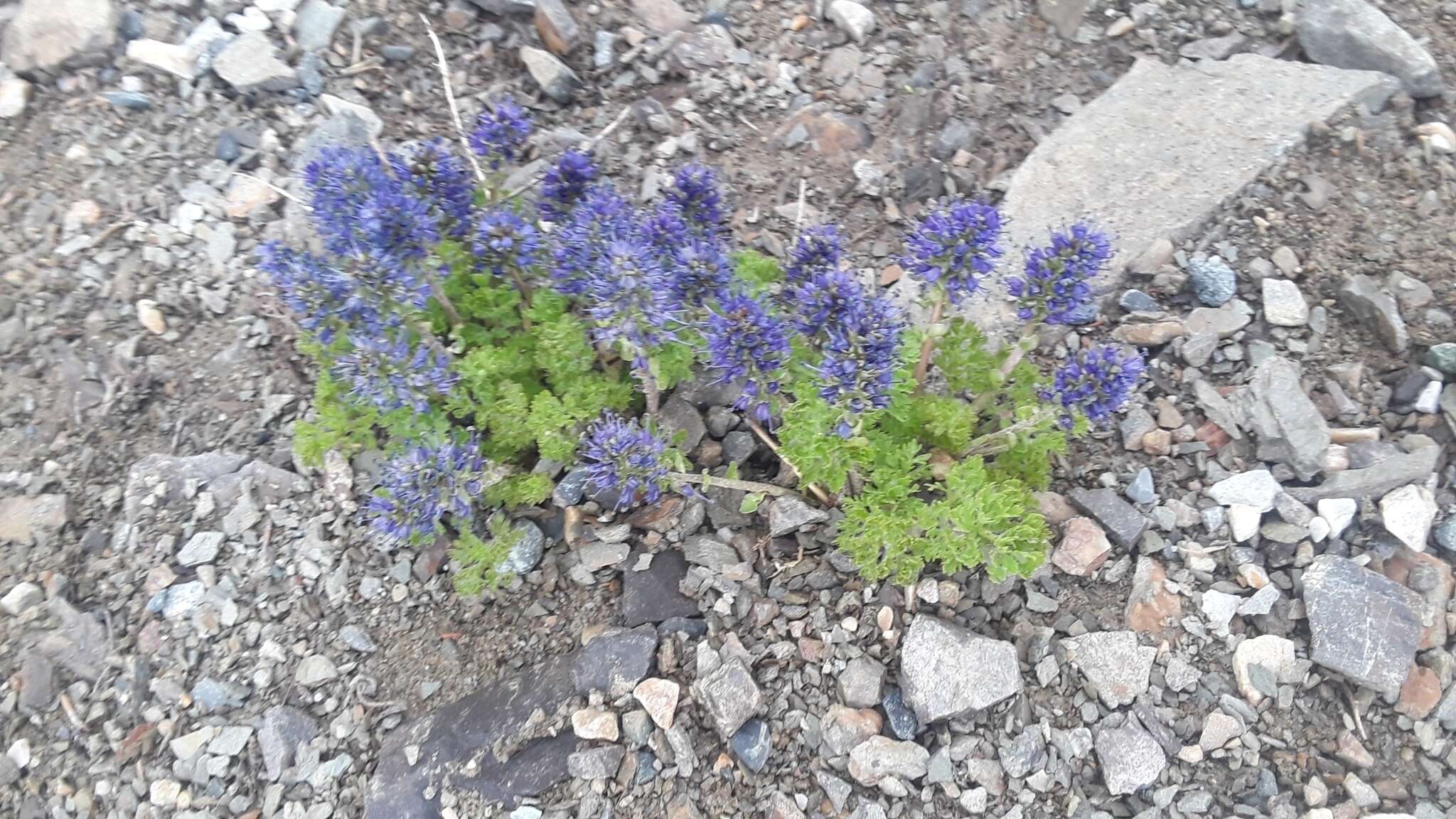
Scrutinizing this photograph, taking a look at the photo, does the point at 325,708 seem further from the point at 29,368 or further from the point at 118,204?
the point at 118,204

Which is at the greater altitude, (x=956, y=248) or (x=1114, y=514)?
(x=956, y=248)

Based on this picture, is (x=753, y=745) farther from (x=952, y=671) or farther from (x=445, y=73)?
(x=445, y=73)

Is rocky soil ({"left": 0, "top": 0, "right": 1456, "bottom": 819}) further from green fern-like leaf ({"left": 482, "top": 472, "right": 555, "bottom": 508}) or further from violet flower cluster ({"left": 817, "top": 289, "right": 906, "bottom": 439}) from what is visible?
violet flower cluster ({"left": 817, "top": 289, "right": 906, "bottom": 439})

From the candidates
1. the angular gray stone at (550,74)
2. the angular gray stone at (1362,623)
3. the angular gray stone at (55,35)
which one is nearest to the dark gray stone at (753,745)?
the angular gray stone at (1362,623)

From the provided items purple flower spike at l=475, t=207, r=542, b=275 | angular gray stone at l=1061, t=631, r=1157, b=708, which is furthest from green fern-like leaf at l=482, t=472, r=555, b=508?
angular gray stone at l=1061, t=631, r=1157, b=708

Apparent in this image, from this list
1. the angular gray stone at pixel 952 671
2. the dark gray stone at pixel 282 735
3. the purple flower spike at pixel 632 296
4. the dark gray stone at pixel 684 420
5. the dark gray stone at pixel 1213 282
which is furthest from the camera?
the dark gray stone at pixel 1213 282

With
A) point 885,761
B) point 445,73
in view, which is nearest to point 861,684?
point 885,761

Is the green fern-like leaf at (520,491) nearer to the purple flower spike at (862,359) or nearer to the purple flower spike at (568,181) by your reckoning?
the purple flower spike at (568,181)
